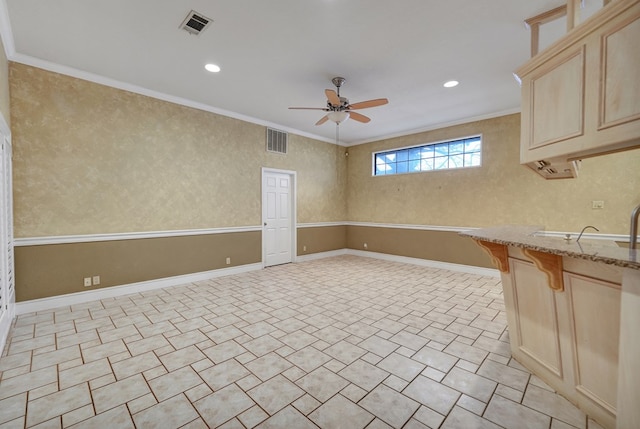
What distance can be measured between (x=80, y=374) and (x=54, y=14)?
3.20 m

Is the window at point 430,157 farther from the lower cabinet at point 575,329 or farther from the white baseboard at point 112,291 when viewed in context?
the white baseboard at point 112,291

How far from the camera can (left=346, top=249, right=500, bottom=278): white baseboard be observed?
203 inches

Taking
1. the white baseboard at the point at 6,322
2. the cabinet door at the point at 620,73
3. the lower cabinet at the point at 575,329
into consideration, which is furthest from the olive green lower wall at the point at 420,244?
the white baseboard at the point at 6,322

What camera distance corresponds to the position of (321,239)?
7004 mm

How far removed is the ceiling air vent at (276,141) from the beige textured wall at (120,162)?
0.66ft

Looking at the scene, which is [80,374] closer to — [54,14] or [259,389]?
[259,389]

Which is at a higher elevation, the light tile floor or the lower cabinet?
the lower cabinet

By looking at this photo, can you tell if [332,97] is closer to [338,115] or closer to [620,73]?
[338,115]

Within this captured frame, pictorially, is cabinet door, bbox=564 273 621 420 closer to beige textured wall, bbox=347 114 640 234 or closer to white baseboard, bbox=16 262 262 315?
beige textured wall, bbox=347 114 640 234

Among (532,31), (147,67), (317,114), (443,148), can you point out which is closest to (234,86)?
(147,67)

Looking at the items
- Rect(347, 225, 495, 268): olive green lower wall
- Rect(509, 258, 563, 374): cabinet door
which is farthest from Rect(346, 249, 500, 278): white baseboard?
Rect(509, 258, 563, 374): cabinet door

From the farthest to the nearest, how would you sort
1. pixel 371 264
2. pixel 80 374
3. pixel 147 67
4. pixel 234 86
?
pixel 371 264 → pixel 234 86 → pixel 147 67 → pixel 80 374

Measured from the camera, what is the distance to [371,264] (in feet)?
20.5

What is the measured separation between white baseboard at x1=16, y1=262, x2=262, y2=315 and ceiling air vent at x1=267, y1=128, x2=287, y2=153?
2597mm
